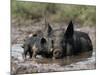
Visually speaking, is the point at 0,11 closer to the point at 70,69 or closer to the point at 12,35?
the point at 12,35

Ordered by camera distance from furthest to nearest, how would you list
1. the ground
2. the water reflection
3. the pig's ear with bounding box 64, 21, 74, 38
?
the pig's ear with bounding box 64, 21, 74, 38, the water reflection, the ground

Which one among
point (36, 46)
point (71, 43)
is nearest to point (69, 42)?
point (71, 43)

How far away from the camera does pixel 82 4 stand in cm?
265

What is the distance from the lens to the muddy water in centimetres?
233

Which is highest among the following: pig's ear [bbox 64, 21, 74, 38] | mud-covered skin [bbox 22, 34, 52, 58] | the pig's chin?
pig's ear [bbox 64, 21, 74, 38]

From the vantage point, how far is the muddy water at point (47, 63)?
7.65 ft

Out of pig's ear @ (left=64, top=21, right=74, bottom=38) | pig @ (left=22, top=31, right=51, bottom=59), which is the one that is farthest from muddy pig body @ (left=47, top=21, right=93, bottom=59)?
pig @ (left=22, top=31, right=51, bottom=59)

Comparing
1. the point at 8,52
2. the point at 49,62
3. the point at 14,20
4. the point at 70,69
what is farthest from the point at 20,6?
the point at 70,69

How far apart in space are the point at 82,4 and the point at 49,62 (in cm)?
93

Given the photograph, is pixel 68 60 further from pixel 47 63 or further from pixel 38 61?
pixel 38 61

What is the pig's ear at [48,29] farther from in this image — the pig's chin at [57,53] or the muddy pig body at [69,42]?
the pig's chin at [57,53]

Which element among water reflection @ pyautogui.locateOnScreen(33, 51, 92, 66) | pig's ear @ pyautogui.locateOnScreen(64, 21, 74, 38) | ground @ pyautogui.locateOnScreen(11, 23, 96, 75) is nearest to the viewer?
ground @ pyautogui.locateOnScreen(11, 23, 96, 75)

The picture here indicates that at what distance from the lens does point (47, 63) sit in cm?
246

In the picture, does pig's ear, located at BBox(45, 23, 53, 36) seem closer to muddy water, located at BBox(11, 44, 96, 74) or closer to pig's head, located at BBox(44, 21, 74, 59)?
pig's head, located at BBox(44, 21, 74, 59)
